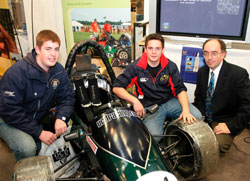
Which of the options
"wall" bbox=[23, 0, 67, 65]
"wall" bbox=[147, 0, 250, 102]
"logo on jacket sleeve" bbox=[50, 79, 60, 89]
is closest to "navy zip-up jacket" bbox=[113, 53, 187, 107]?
"logo on jacket sleeve" bbox=[50, 79, 60, 89]

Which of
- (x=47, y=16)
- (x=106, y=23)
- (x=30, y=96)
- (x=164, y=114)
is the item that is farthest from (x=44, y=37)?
(x=47, y=16)

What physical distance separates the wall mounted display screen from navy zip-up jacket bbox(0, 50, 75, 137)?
6.16ft

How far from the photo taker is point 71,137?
1.72 metres

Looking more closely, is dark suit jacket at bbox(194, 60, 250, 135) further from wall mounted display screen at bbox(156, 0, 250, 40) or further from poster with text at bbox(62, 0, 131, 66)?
poster with text at bbox(62, 0, 131, 66)

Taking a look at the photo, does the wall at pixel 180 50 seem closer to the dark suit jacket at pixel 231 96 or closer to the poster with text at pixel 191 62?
the poster with text at pixel 191 62

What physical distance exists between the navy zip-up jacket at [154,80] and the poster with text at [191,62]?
0.90 metres

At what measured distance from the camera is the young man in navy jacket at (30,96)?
197 centimetres

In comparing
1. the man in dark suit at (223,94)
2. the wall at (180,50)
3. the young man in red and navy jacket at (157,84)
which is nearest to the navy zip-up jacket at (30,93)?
the young man in red and navy jacket at (157,84)

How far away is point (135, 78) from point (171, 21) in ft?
4.33

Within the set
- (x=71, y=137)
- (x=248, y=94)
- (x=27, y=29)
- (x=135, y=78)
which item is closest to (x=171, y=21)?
(x=135, y=78)

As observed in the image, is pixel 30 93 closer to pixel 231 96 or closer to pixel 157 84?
pixel 157 84

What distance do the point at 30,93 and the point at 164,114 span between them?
1418mm

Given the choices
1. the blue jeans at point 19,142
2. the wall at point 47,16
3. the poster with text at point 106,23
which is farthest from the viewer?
the wall at point 47,16

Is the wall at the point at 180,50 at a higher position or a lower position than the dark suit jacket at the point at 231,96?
higher
